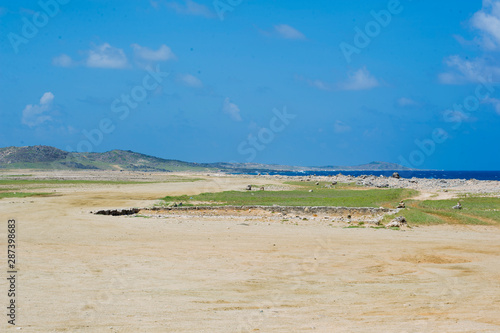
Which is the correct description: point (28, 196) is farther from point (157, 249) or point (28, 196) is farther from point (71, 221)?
point (157, 249)

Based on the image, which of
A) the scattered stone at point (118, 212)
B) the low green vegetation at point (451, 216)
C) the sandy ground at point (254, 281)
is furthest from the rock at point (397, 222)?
the scattered stone at point (118, 212)

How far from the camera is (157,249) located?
55.7 ft

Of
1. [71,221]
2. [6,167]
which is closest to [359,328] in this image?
[71,221]

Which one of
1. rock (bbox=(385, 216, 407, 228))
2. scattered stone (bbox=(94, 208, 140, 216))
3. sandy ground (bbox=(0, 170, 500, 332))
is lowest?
sandy ground (bbox=(0, 170, 500, 332))

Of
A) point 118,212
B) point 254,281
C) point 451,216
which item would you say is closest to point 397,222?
point 451,216

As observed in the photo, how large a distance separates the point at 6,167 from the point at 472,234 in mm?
141022

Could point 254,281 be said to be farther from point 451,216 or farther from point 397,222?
point 451,216

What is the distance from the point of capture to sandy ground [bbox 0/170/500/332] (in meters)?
9.05

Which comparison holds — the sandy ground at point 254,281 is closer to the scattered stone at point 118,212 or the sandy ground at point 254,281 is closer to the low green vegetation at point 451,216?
the low green vegetation at point 451,216

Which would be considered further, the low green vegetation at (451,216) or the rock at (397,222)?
the low green vegetation at (451,216)

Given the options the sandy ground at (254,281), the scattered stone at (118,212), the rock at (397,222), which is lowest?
the sandy ground at (254,281)

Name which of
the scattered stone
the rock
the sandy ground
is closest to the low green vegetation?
the rock

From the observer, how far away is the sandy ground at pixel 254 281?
905 centimetres

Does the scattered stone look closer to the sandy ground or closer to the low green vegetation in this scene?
the sandy ground
